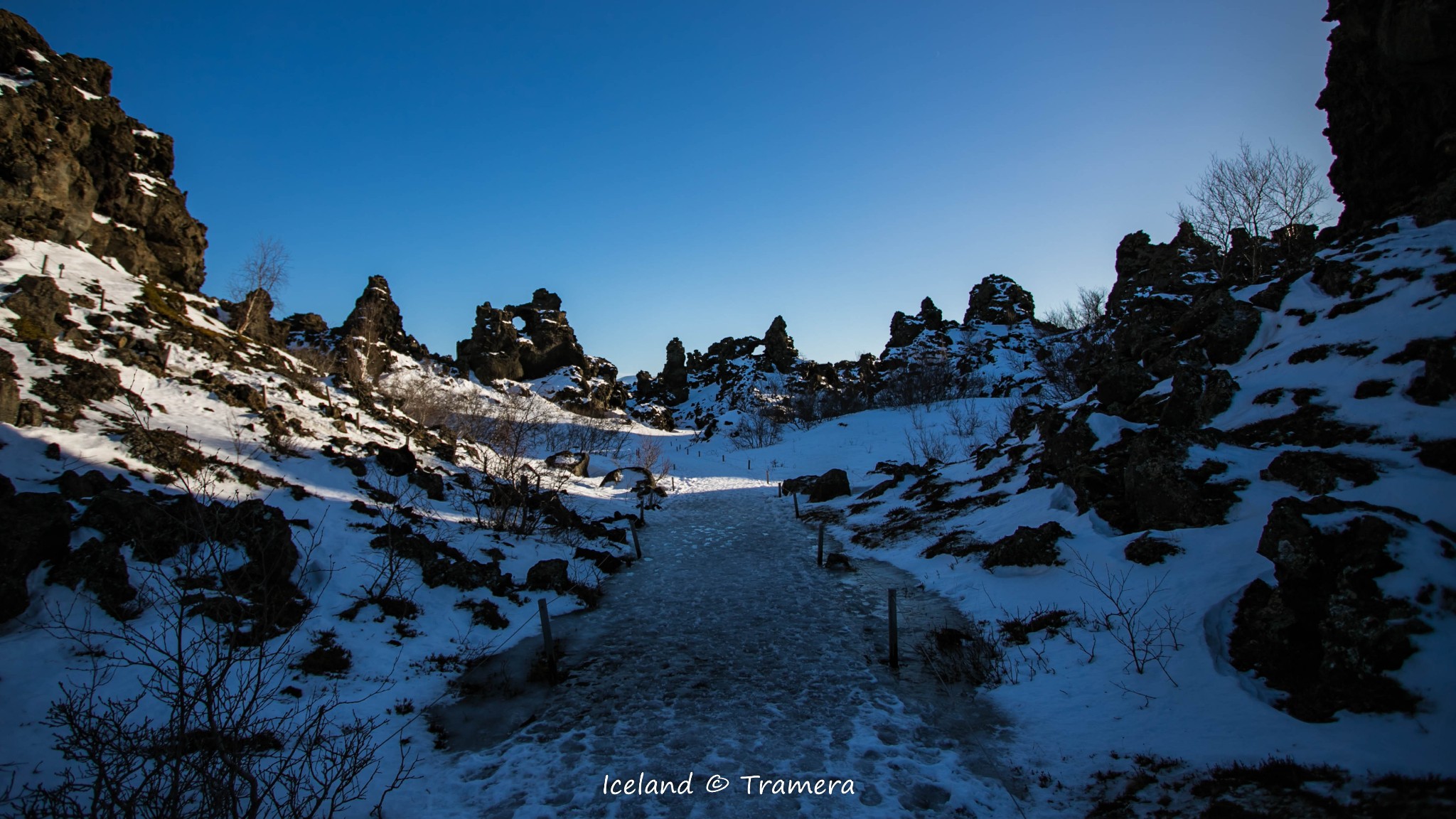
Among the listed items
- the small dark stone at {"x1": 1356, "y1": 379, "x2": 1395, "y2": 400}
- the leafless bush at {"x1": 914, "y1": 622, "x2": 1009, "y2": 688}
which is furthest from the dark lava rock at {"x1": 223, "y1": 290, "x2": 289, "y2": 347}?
the small dark stone at {"x1": 1356, "y1": 379, "x2": 1395, "y2": 400}

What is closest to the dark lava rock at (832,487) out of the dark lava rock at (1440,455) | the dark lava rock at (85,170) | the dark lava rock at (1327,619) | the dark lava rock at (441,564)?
the dark lava rock at (441,564)

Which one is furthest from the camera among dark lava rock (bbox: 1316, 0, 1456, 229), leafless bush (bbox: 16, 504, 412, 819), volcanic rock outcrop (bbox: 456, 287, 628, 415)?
volcanic rock outcrop (bbox: 456, 287, 628, 415)

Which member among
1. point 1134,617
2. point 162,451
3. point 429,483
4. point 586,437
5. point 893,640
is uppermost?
point 586,437

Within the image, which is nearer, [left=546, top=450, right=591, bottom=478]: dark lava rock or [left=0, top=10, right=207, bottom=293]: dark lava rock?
[left=0, top=10, right=207, bottom=293]: dark lava rock

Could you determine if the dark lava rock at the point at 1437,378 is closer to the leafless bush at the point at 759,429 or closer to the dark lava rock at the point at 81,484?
the dark lava rock at the point at 81,484

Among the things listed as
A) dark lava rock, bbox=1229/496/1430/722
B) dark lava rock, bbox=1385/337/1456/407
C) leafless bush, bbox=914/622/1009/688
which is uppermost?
dark lava rock, bbox=1385/337/1456/407

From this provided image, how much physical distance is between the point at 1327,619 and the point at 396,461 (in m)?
21.5

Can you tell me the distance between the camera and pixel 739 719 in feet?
25.0

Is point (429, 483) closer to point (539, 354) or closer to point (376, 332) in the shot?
point (376, 332)

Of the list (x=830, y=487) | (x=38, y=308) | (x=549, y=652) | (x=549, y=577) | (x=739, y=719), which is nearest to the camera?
(x=739, y=719)

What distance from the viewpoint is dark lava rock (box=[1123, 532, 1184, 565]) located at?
343 inches

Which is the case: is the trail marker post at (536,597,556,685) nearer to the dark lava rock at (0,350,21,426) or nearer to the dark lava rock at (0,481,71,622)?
the dark lava rock at (0,481,71,622)

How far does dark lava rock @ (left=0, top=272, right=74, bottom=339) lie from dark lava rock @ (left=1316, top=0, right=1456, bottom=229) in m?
33.6

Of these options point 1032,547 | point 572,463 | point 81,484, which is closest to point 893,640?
point 1032,547
